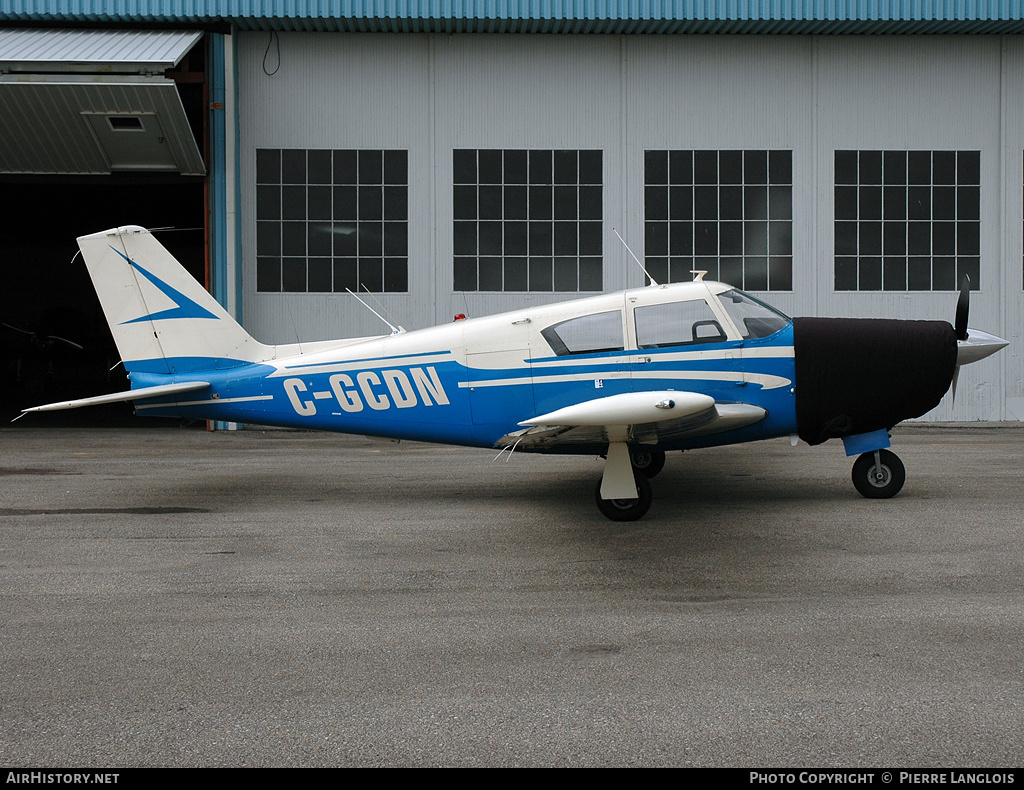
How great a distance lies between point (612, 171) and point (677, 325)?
29.4 ft

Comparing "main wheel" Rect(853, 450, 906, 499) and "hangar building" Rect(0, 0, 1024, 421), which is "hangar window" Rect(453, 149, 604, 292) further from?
"main wheel" Rect(853, 450, 906, 499)

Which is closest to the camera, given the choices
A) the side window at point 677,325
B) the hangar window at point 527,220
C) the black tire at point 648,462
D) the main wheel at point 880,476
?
the side window at point 677,325

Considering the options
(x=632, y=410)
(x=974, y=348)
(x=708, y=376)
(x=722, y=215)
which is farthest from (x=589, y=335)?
(x=722, y=215)

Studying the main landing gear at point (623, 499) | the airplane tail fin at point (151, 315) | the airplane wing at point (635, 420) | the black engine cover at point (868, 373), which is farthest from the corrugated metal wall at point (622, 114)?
the main landing gear at point (623, 499)

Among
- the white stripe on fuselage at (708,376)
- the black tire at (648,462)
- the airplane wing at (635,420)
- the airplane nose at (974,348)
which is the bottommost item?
the black tire at (648,462)

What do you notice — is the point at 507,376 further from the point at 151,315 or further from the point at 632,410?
the point at 151,315

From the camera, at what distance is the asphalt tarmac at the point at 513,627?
3086 millimetres

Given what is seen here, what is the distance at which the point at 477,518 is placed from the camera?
7160mm

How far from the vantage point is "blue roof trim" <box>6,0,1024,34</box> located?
47.7 feet

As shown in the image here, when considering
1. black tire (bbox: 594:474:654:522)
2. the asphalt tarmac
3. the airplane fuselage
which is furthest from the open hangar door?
black tire (bbox: 594:474:654:522)

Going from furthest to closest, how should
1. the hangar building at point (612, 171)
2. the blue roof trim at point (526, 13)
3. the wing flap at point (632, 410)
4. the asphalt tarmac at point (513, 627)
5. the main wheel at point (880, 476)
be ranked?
the hangar building at point (612, 171), the blue roof trim at point (526, 13), the main wheel at point (880, 476), the wing flap at point (632, 410), the asphalt tarmac at point (513, 627)

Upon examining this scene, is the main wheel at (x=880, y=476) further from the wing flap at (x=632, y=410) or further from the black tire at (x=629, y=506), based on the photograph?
the wing flap at (x=632, y=410)

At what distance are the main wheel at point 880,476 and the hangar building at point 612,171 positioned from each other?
27.4ft

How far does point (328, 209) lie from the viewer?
1548cm
